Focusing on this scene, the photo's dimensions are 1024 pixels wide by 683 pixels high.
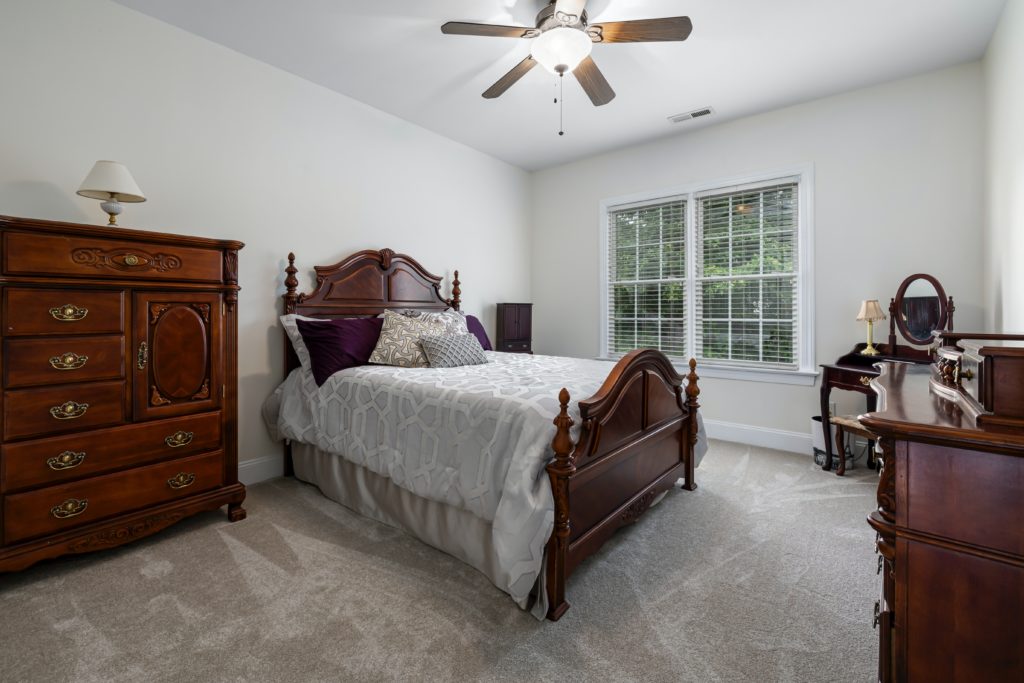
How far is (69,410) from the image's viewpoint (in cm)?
201

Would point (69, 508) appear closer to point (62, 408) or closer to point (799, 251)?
point (62, 408)

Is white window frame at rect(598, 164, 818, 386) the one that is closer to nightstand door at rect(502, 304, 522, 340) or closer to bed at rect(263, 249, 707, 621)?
nightstand door at rect(502, 304, 522, 340)

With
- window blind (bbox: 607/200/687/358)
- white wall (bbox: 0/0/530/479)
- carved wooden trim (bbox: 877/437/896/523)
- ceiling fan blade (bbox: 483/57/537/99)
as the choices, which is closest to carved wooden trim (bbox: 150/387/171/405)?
white wall (bbox: 0/0/530/479)

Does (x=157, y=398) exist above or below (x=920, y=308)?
below

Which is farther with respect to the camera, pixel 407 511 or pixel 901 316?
pixel 901 316

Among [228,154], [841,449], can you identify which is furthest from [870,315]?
[228,154]

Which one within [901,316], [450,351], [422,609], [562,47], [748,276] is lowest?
[422,609]

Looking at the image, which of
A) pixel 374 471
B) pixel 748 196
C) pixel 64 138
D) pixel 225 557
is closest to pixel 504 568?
pixel 374 471

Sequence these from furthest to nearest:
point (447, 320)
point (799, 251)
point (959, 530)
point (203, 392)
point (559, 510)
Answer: point (799, 251) → point (447, 320) → point (203, 392) → point (559, 510) → point (959, 530)

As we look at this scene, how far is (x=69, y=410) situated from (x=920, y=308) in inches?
193

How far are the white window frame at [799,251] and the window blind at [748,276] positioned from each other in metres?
→ 0.04

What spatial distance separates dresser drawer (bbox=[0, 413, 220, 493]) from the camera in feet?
6.21

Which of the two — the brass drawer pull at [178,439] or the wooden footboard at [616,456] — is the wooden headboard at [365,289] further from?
the wooden footboard at [616,456]

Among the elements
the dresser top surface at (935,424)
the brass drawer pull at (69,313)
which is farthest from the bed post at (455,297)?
the dresser top surface at (935,424)
